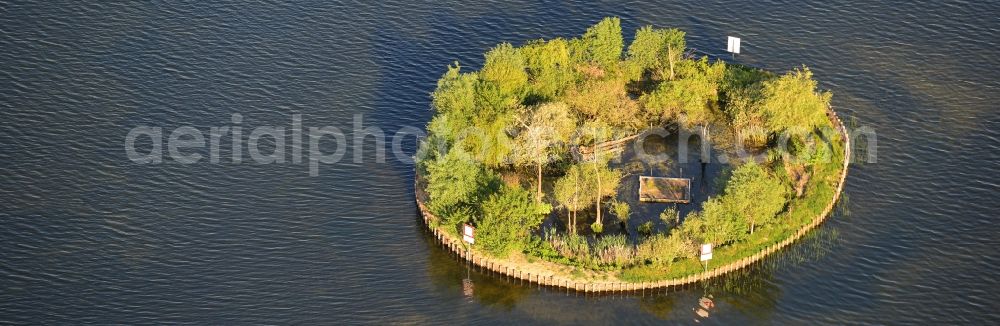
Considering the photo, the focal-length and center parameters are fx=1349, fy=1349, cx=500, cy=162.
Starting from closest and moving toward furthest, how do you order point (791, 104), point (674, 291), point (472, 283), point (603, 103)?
point (674, 291), point (472, 283), point (791, 104), point (603, 103)

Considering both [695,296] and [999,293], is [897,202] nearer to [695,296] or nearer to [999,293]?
[999,293]

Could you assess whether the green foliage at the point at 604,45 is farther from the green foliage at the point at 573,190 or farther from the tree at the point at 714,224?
the tree at the point at 714,224

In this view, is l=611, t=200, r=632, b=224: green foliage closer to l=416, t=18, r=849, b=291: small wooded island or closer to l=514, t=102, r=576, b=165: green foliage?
l=416, t=18, r=849, b=291: small wooded island

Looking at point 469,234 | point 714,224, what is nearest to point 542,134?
point 469,234

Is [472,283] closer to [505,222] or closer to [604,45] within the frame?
[505,222]

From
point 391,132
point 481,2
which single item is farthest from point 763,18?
point 391,132
